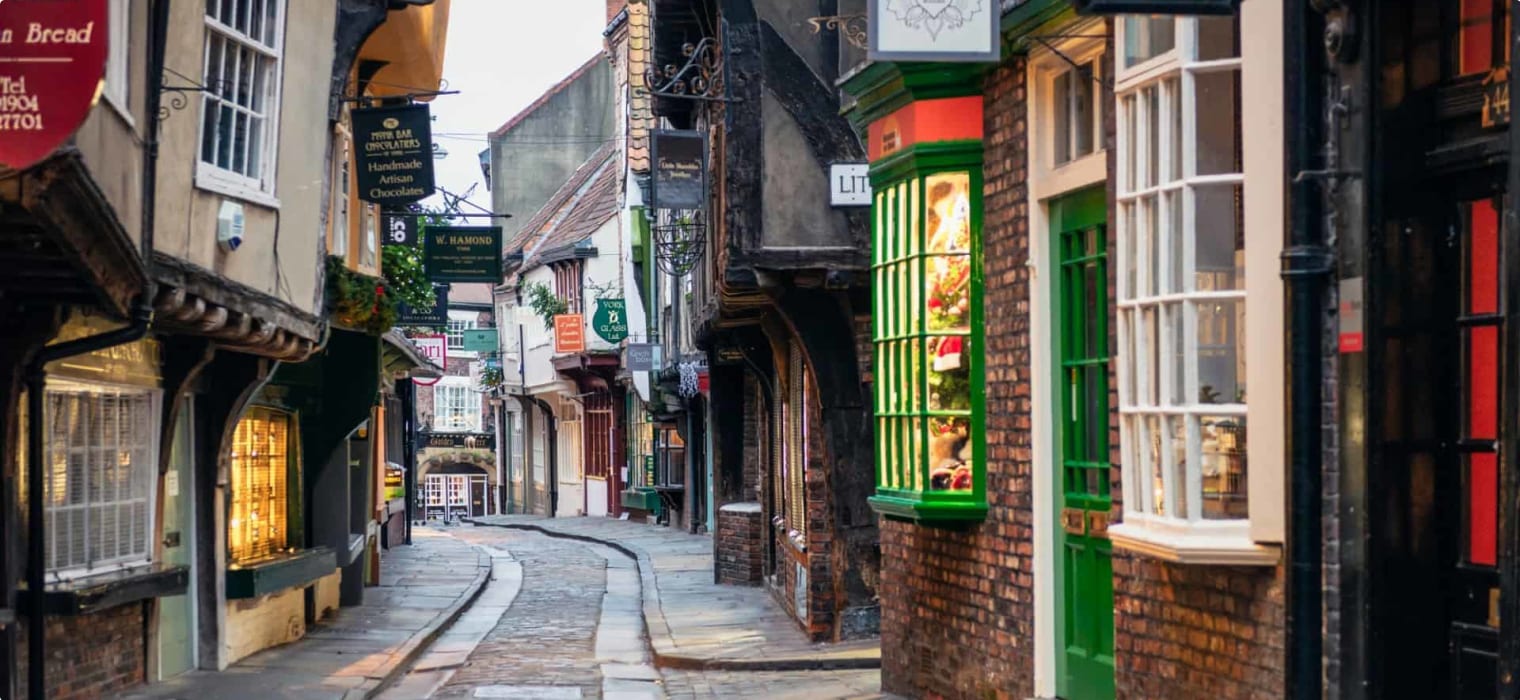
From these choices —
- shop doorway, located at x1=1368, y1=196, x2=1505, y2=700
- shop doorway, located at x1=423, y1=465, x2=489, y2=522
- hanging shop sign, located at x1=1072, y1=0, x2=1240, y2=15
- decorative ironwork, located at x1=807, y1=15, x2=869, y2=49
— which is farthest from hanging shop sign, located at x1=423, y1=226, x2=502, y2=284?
shop doorway, located at x1=423, y1=465, x2=489, y2=522

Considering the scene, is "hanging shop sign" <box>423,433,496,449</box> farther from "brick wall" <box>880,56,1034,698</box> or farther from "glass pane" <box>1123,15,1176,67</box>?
"glass pane" <box>1123,15,1176,67</box>

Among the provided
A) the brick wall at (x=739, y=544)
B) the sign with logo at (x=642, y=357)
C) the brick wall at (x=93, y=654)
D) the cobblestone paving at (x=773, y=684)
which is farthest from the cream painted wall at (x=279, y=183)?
the sign with logo at (x=642, y=357)

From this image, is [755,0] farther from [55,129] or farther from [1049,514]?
[55,129]

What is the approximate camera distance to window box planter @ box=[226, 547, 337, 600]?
15734 mm

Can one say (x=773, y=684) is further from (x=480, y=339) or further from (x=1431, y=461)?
(x=480, y=339)

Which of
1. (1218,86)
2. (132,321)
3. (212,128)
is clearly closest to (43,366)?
(132,321)

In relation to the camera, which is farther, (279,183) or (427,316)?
(427,316)

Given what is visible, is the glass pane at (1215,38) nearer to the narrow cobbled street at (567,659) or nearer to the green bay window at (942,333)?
the green bay window at (942,333)

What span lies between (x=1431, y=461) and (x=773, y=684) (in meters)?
8.70

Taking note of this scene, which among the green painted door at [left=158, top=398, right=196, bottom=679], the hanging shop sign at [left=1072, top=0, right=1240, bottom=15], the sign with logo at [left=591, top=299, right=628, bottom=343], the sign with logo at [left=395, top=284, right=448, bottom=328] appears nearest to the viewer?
the hanging shop sign at [left=1072, top=0, right=1240, bottom=15]

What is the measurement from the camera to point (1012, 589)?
1057cm

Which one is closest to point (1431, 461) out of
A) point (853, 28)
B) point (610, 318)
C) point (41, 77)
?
point (41, 77)

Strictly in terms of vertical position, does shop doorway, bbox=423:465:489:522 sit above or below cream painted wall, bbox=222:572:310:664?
below

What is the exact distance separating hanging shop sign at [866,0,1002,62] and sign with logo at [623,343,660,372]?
2599cm
